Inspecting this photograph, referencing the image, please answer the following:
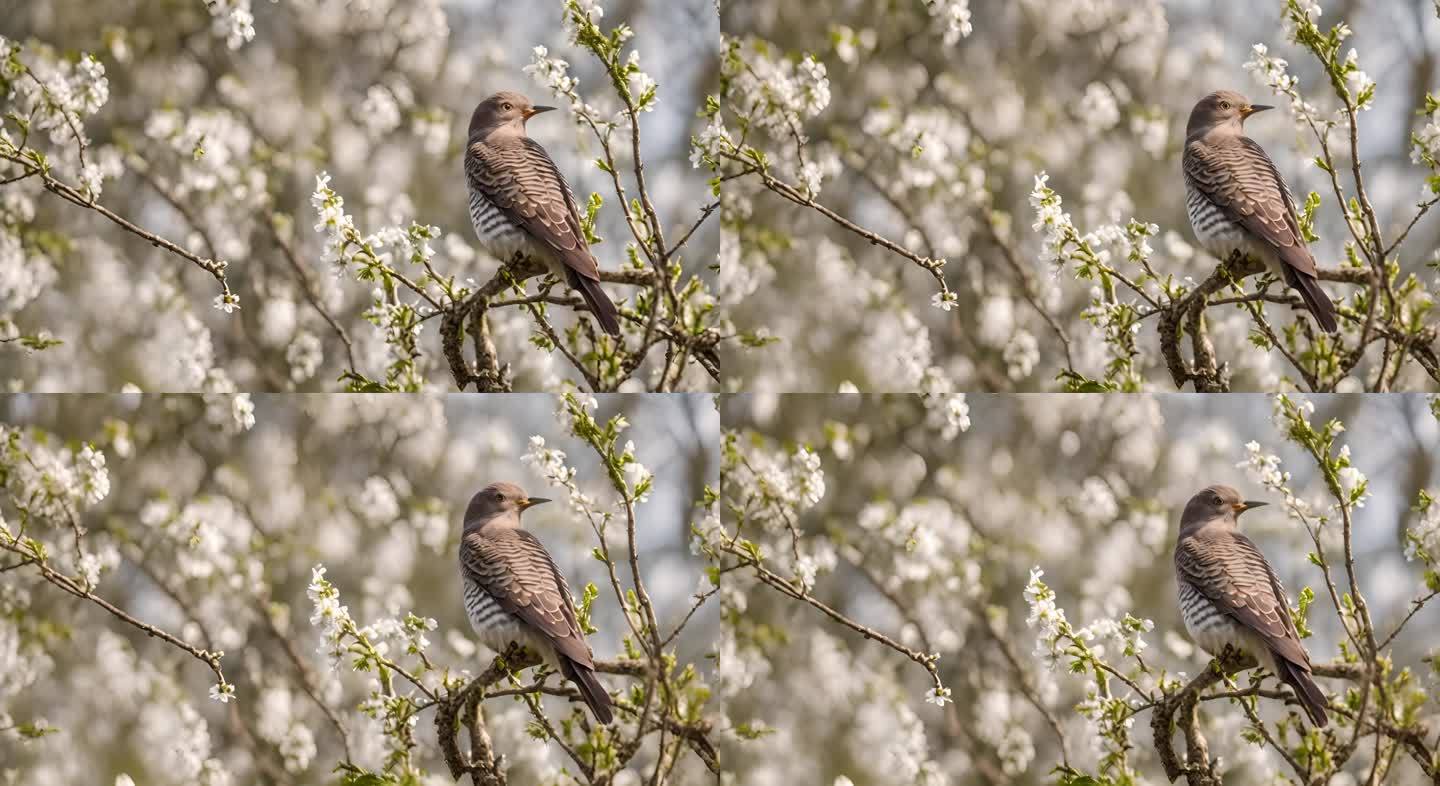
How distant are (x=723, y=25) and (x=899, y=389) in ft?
2.34

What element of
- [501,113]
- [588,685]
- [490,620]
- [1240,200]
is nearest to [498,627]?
[490,620]

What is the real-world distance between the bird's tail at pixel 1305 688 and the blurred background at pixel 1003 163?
1.56 ft

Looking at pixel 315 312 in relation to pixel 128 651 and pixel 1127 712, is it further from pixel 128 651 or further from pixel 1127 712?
pixel 1127 712

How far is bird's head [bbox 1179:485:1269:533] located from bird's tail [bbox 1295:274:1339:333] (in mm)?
318

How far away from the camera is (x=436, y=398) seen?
2.47 meters

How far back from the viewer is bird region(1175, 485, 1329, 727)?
2.37 meters

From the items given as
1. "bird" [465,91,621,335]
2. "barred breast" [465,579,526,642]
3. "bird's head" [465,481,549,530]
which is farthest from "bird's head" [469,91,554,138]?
"barred breast" [465,579,526,642]

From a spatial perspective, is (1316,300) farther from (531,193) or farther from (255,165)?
(255,165)

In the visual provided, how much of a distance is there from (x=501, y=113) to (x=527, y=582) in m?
0.79

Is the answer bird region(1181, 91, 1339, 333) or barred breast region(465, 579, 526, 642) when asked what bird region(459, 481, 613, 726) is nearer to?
barred breast region(465, 579, 526, 642)

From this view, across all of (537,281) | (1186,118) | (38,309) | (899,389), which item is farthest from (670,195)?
(38,309)

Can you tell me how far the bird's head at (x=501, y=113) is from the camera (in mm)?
2447

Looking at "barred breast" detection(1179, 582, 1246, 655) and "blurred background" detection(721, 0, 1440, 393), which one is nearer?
"barred breast" detection(1179, 582, 1246, 655)

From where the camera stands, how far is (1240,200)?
242 cm
